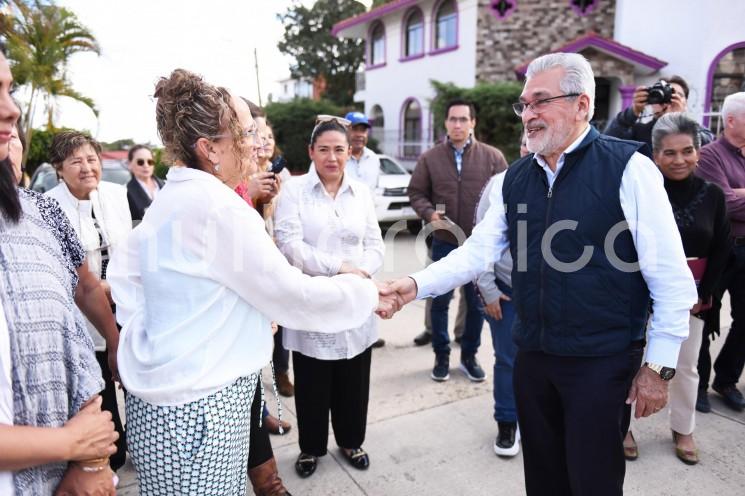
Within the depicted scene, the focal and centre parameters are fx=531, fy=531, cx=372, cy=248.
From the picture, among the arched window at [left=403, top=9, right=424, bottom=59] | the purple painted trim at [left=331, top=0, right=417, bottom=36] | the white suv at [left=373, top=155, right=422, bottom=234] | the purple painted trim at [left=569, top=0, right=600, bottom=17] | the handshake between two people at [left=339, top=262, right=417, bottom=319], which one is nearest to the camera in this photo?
the handshake between two people at [left=339, top=262, right=417, bottom=319]

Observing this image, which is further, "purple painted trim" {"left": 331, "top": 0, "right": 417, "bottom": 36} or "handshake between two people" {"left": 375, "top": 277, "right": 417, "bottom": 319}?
"purple painted trim" {"left": 331, "top": 0, "right": 417, "bottom": 36}

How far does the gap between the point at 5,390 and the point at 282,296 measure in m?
0.74

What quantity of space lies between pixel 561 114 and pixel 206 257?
1429 mm

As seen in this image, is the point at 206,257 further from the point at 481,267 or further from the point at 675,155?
the point at 675,155

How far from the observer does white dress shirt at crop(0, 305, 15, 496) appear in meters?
1.24

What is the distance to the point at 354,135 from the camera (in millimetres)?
5805

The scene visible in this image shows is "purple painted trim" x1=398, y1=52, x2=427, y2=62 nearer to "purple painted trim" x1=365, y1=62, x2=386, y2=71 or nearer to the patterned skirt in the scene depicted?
"purple painted trim" x1=365, y1=62, x2=386, y2=71

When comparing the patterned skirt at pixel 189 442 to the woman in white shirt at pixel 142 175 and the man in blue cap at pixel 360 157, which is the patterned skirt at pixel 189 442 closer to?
the woman in white shirt at pixel 142 175

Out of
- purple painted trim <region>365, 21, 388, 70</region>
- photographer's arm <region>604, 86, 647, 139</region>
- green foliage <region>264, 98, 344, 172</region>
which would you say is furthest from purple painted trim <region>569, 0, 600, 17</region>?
photographer's arm <region>604, 86, 647, 139</region>

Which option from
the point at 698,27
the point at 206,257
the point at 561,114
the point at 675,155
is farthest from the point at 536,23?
the point at 206,257

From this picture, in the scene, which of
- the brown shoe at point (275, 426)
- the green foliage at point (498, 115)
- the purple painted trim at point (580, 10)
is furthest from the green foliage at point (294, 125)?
the brown shoe at point (275, 426)

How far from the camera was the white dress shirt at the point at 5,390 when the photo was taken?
1.24 m

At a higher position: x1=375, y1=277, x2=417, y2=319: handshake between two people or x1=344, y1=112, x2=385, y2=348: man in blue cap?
x1=344, y1=112, x2=385, y2=348: man in blue cap

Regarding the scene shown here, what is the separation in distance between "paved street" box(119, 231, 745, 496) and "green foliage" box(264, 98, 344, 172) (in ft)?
60.7
